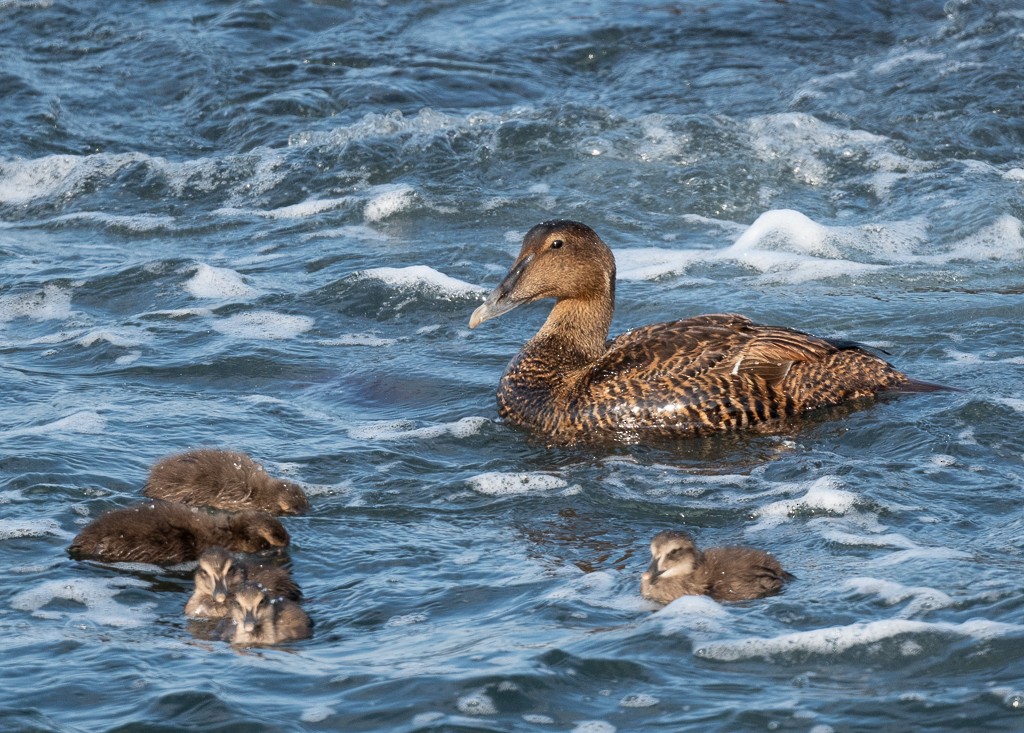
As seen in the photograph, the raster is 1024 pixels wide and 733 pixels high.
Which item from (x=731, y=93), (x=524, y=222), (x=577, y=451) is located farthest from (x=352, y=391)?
(x=731, y=93)

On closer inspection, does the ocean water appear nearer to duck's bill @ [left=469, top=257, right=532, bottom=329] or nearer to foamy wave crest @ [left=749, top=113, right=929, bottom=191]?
foamy wave crest @ [left=749, top=113, right=929, bottom=191]

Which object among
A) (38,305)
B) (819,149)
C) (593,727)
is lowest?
(593,727)

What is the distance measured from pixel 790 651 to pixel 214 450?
294 cm

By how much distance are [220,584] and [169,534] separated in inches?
28.7

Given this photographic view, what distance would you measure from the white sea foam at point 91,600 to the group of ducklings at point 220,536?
0.15 meters

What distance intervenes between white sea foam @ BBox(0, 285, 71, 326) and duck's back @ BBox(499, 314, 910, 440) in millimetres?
3323

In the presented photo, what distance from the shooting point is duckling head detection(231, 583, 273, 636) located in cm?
561

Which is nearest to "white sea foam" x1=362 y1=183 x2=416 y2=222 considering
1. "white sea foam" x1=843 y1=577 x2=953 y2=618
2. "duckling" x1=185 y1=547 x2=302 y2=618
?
"duckling" x1=185 y1=547 x2=302 y2=618

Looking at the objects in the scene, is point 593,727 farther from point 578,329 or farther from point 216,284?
point 216,284

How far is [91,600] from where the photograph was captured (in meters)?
6.11

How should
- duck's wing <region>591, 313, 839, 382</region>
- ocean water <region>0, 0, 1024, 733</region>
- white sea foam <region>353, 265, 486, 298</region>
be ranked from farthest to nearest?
white sea foam <region>353, 265, 486, 298</region> < duck's wing <region>591, 313, 839, 382</region> < ocean water <region>0, 0, 1024, 733</region>

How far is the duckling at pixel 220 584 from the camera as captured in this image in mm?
5844

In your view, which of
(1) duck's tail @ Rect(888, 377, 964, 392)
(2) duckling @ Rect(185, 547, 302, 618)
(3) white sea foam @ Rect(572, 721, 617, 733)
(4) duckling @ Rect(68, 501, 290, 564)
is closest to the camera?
(3) white sea foam @ Rect(572, 721, 617, 733)

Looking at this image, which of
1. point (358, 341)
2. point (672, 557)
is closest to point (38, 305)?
point (358, 341)
